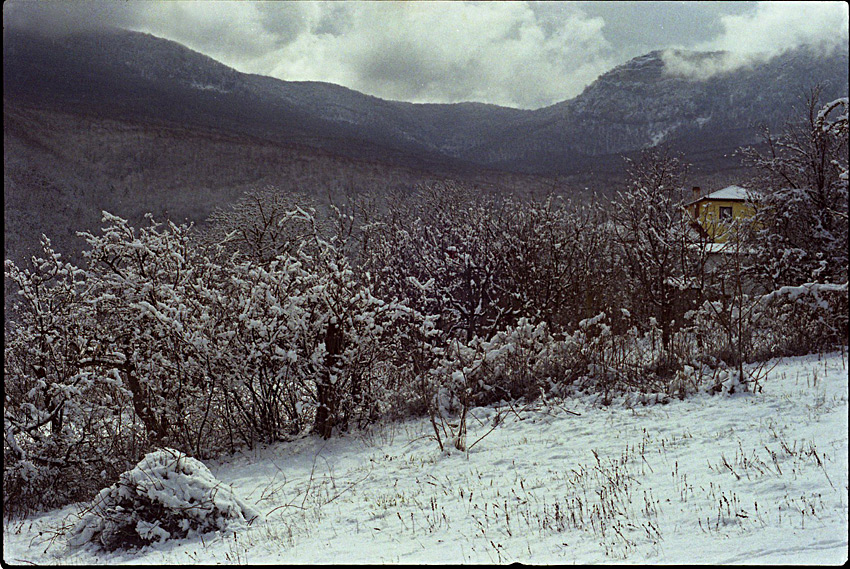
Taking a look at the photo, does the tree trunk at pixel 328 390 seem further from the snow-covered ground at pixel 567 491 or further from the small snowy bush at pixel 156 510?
the small snowy bush at pixel 156 510

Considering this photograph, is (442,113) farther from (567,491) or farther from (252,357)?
(567,491)

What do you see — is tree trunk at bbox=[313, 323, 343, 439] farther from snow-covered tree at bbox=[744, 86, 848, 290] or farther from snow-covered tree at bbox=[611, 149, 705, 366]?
snow-covered tree at bbox=[744, 86, 848, 290]

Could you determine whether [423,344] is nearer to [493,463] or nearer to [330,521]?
[493,463]

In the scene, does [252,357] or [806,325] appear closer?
[252,357]

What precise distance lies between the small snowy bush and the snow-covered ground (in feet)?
0.60

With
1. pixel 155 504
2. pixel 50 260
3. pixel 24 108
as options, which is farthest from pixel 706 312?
pixel 24 108

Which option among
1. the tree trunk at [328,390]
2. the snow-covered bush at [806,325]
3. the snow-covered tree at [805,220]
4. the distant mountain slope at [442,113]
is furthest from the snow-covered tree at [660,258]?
the distant mountain slope at [442,113]

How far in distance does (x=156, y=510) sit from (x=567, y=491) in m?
3.80

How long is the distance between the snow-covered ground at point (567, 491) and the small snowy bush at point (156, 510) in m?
0.18

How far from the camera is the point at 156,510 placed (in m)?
5.42

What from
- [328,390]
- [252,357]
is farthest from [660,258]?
[252,357]

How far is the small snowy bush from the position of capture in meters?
Answer: 5.30

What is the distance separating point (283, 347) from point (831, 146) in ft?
39.2

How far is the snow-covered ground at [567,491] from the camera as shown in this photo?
12.5 ft
